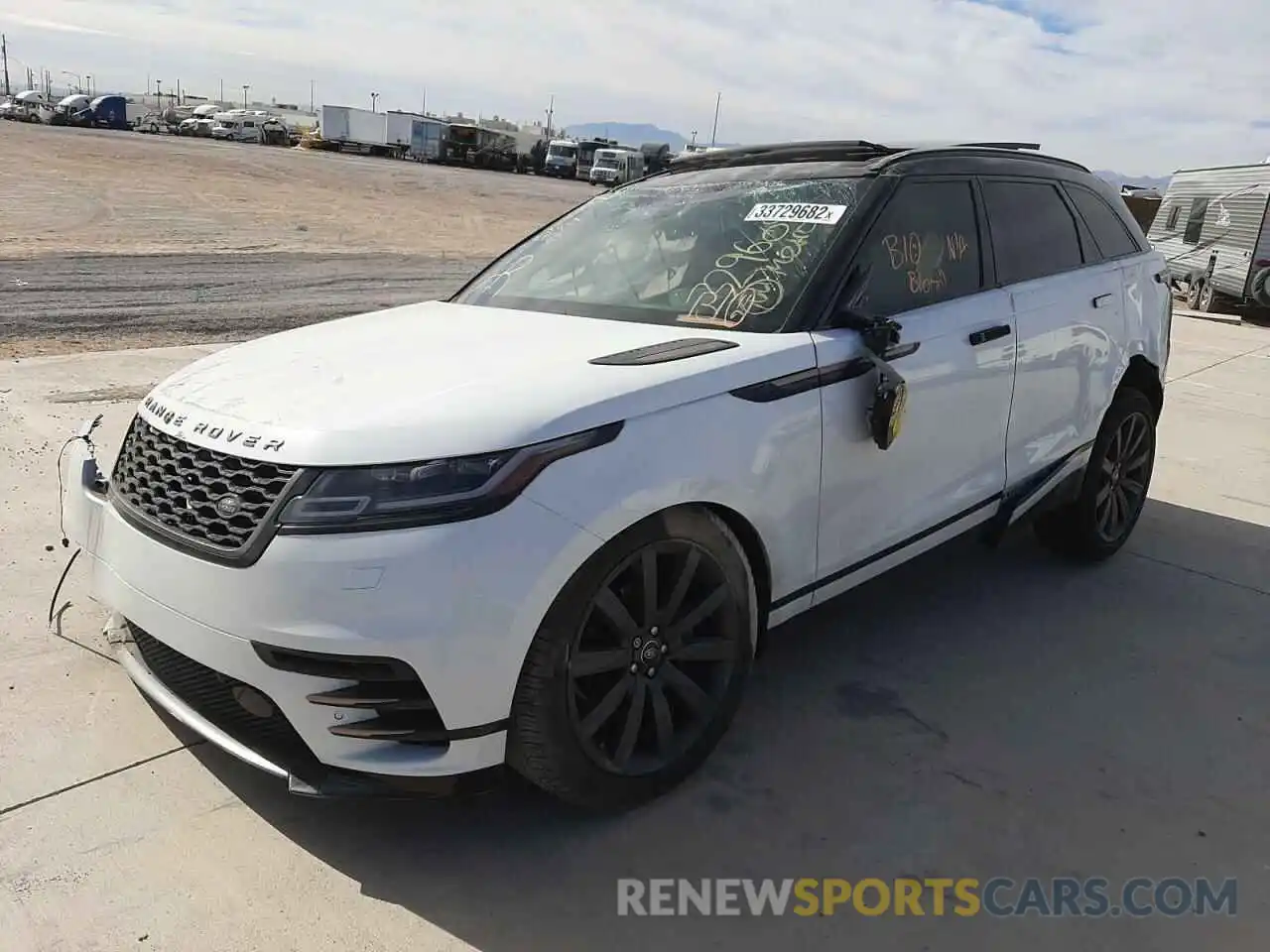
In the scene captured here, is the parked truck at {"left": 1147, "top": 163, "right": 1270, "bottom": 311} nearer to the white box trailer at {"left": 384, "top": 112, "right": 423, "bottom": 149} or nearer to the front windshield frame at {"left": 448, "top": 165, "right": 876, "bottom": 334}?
the front windshield frame at {"left": 448, "top": 165, "right": 876, "bottom": 334}

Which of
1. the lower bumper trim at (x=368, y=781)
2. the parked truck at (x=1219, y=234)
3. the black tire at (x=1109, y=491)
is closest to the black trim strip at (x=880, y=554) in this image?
the black tire at (x=1109, y=491)

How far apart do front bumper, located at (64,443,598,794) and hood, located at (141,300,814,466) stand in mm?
232

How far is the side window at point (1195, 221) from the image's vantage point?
19.2 metres

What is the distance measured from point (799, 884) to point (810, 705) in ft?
2.96

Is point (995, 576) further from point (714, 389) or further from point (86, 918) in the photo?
point (86, 918)

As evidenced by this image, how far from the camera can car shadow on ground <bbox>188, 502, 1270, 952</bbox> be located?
2.55 metres

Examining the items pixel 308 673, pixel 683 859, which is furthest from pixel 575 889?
pixel 308 673

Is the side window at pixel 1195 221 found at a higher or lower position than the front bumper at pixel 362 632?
higher

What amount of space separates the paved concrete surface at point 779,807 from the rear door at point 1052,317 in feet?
2.41

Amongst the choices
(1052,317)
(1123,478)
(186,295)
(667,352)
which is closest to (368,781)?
(667,352)

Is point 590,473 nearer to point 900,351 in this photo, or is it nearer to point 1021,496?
point 900,351

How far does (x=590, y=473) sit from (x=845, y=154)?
6.42 ft

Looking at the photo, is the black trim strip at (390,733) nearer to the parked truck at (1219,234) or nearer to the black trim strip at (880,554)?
the black trim strip at (880,554)

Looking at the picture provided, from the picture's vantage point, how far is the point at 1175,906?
264 centimetres
